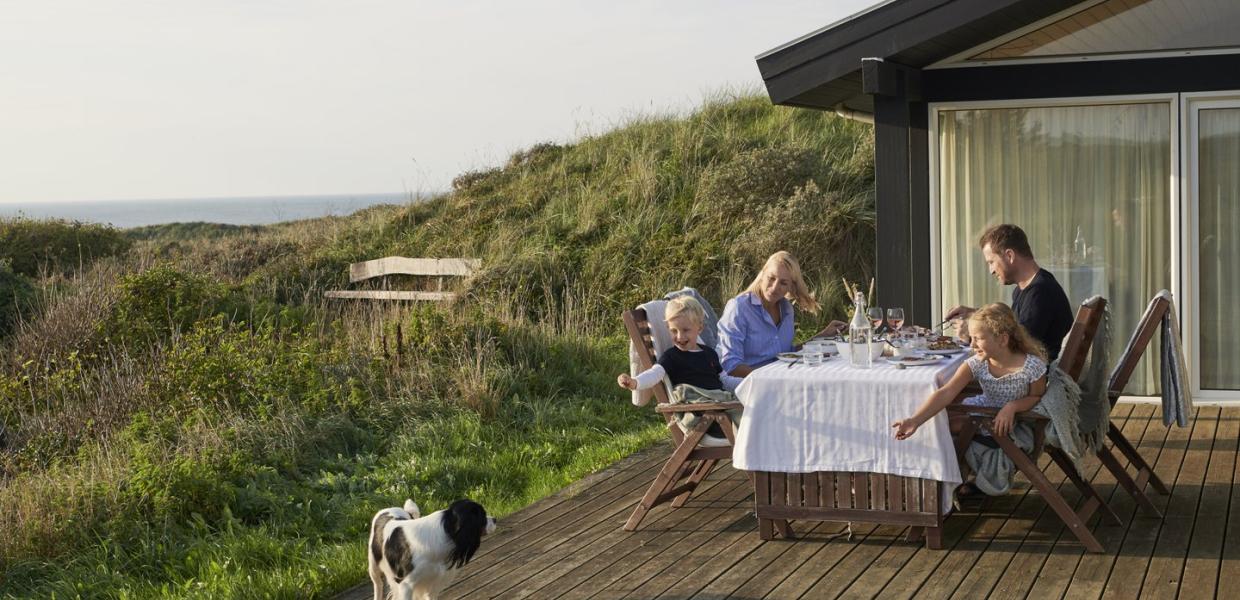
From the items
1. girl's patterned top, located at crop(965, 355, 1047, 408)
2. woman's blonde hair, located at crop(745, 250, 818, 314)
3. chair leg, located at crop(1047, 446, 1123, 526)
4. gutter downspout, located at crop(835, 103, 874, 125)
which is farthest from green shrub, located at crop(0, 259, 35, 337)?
chair leg, located at crop(1047, 446, 1123, 526)

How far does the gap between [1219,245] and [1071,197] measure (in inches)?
34.3

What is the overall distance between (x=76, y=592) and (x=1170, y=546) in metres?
4.39

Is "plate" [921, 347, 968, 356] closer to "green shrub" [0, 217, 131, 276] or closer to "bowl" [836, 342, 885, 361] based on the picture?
"bowl" [836, 342, 885, 361]

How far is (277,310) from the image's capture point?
38.7 ft

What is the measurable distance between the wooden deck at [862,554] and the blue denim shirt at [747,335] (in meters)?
0.62

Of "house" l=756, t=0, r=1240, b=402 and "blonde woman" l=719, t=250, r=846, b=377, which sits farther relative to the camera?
"house" l=756, t=0, r=1240, b=402

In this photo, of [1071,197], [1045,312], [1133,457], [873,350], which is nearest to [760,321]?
[873,350]

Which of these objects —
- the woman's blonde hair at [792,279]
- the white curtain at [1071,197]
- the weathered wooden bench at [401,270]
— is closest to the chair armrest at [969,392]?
the woman's blonde hair at [792,279]

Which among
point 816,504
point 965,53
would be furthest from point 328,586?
point 965,53

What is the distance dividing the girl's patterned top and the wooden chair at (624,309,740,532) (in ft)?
→ 3.09

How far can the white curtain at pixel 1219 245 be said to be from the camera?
278 inches

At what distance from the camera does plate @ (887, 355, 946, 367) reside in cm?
482

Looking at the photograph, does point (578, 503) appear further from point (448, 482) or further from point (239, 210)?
point (239, 210)

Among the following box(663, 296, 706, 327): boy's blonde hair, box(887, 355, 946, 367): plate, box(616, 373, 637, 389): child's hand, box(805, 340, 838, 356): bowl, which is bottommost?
box(616, 373, 637, 389): child's hand
